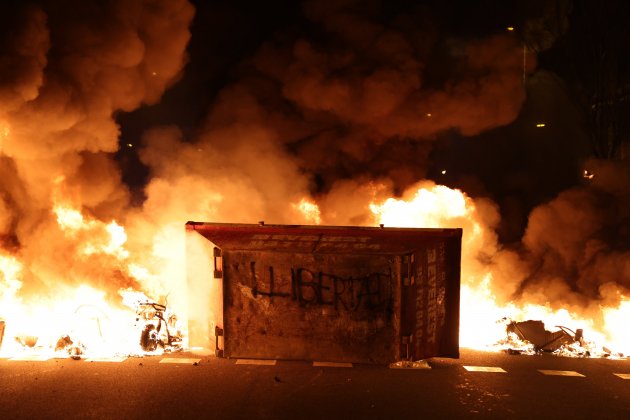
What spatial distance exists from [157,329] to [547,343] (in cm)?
525

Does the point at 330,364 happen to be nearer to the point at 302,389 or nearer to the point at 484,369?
the point at 302,389

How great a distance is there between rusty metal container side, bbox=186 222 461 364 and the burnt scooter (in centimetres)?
108

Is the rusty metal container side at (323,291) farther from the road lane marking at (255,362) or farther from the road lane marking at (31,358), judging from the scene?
the road lane marking at (31,358)

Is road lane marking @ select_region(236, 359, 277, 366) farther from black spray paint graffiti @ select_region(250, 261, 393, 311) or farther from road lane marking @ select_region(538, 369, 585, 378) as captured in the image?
road lane marking @ select_region(538, 369, 585, 378)

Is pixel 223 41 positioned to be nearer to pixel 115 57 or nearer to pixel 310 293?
pixel 115 57

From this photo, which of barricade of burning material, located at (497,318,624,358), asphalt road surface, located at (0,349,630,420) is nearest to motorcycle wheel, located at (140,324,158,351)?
asphalt road surface, located at (0,349,630,420)

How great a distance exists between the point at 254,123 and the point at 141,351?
5.54 meters

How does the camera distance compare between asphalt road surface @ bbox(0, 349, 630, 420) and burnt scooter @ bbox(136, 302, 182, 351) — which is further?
burnt scooter @ bbox(136, 302, 182, 351)

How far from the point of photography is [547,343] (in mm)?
7895

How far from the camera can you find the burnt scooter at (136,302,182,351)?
24.0ft

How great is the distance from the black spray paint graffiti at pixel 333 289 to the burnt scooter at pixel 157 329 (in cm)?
156

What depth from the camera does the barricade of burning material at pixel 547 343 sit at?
7770 millimetres

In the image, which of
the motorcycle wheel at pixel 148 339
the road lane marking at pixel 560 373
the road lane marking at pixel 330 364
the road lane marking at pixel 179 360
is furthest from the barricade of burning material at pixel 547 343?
the motorcycle wheel at pixel 148 339

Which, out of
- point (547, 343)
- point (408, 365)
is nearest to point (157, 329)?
point (408, 365)
